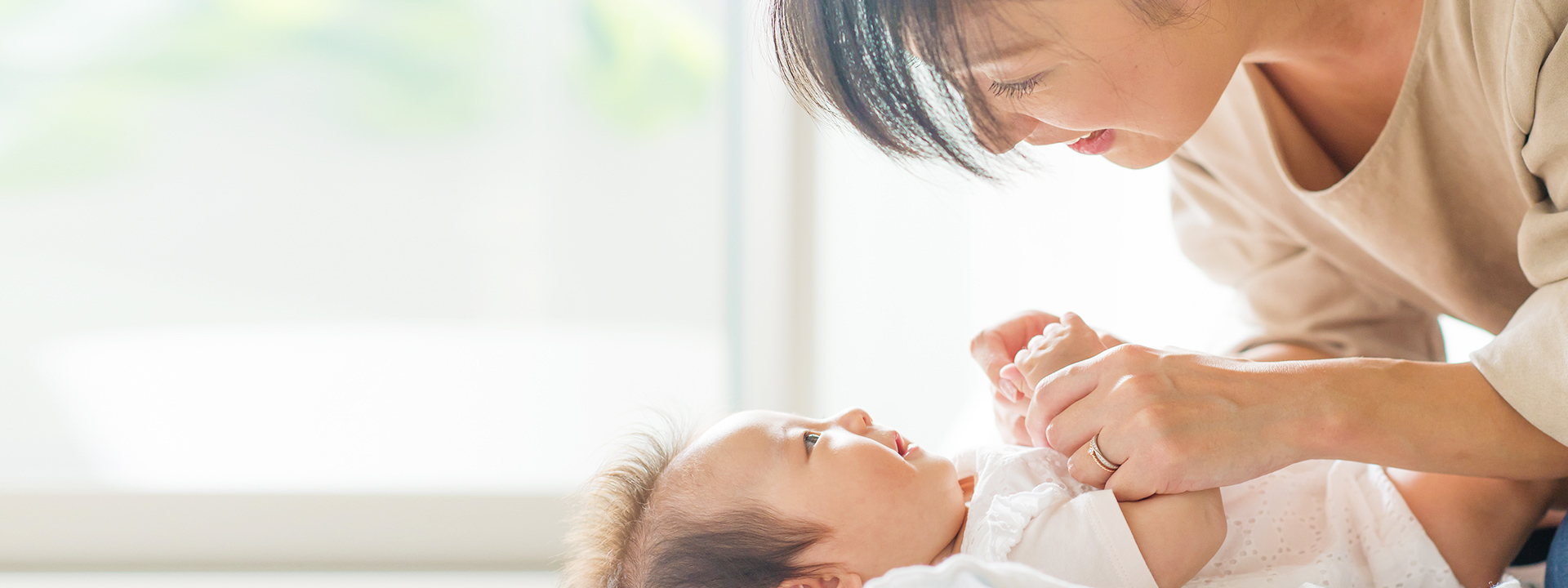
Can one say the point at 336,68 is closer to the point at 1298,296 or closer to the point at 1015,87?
the point at 1015,87

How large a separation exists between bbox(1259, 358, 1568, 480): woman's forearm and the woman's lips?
0.26m

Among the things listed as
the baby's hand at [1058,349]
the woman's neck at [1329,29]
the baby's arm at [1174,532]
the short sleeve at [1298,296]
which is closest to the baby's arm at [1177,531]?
the baby's arm at [1174,532]

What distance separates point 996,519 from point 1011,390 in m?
0.18

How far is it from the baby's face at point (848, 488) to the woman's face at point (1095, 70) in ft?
1.01

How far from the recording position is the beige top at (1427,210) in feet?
2.71

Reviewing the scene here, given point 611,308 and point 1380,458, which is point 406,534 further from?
point 1380,458

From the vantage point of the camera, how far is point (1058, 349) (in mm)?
933

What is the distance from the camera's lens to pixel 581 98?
2.04m

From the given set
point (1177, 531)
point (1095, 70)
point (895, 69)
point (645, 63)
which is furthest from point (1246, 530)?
point (645, 63)

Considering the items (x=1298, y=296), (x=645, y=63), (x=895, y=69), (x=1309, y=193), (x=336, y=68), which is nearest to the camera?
(x=895, y=69)

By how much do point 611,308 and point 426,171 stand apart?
0.46 m

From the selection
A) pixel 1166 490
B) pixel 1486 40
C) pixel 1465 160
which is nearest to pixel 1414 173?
pixel 1465 160

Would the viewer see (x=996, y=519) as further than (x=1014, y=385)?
No

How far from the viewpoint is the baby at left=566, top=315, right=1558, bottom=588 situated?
2.77 ft
